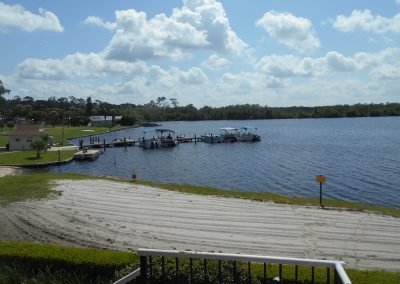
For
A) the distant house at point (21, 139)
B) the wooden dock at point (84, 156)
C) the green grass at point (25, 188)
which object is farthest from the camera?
the distant house at point (21, 139)

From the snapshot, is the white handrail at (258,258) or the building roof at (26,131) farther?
the building roof at (26,131)

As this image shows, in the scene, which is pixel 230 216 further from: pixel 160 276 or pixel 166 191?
pixel 160 276

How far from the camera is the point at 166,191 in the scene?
27.1m

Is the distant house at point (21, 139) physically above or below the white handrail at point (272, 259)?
below

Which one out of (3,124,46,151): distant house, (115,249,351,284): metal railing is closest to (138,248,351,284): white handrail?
(115,249,351,284): metal railing

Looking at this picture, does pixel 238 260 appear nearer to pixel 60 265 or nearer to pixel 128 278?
pixel 128 278

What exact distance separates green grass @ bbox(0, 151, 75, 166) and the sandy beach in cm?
2892

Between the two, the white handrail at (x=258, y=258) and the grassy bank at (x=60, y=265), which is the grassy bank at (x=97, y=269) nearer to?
the grassy bank at (x=60, y=265)

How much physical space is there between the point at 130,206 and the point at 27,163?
32.3 m

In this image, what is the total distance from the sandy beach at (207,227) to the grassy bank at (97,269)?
4735 mm

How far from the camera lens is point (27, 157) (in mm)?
54719

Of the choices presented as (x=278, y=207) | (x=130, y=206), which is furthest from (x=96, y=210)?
(x=278, y=207)

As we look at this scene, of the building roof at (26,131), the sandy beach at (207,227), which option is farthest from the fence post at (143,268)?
the building roof at (26,131)

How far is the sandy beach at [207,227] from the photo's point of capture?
15.3 metres
